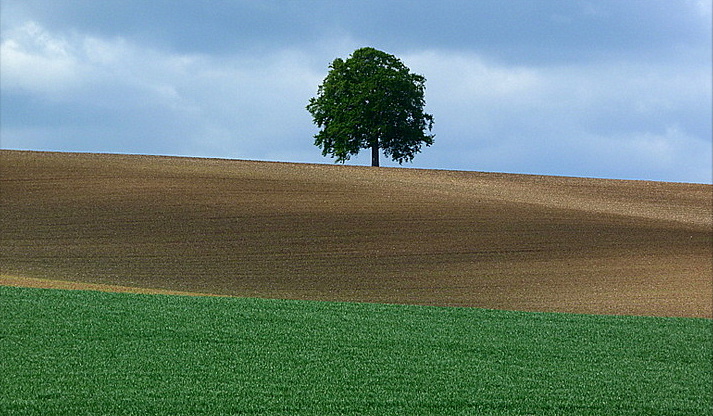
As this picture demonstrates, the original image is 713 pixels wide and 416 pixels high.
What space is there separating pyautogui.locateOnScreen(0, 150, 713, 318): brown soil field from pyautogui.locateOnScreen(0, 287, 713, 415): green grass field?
15.9 feet

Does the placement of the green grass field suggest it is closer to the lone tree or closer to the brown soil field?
the brown soil field

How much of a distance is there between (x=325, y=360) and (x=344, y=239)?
12.7m

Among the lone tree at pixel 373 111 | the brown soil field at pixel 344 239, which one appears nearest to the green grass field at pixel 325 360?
the brown soil field at pixel 344 239

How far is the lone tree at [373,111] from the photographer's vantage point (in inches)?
1547

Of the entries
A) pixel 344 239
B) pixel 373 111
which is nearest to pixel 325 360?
pixel 344 239

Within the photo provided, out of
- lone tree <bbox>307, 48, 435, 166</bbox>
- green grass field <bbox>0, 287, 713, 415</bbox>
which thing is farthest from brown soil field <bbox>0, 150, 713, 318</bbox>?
lone tree <bbox>307, 48, 435, 166</bbox>

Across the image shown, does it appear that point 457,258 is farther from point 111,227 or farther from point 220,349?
point 220,349

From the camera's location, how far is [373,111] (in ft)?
129

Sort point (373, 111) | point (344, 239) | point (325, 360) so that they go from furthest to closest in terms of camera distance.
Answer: point (373, 111) < point (344, 239) < point (325, 360)

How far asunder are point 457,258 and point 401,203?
18.0ft

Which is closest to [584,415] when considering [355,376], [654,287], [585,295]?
[355,376]

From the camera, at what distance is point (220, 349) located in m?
9.09

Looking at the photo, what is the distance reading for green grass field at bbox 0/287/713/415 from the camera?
7285mm

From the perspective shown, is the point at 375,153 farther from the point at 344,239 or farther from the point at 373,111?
the point at 344,239
